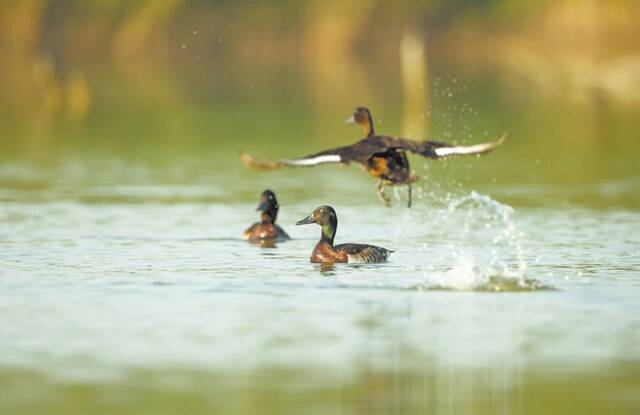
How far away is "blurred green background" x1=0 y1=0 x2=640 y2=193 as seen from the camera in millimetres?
35469

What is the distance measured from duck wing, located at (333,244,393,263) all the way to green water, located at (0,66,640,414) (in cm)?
13

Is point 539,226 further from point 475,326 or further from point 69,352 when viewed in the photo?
→ point 69,352

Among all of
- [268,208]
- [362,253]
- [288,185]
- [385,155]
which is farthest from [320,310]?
[288,185]

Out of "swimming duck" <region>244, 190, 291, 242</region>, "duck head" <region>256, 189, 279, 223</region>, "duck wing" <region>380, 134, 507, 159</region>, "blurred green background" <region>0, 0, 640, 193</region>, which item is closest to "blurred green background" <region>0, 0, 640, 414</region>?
"blurred green background" <region>0, 0, 640, 193</region>

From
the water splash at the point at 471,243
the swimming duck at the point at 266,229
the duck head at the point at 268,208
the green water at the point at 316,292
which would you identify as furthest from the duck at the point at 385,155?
the duck head at the point at 268,208

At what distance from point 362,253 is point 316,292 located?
2.20m

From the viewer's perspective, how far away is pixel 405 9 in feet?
252

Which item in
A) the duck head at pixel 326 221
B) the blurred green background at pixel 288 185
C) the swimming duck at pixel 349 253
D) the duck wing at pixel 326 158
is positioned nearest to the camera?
the blurred green background at pixel 288 185

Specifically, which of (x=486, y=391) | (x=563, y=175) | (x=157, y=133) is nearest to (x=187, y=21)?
(x=157, y=133)

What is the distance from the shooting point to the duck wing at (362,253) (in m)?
17.6

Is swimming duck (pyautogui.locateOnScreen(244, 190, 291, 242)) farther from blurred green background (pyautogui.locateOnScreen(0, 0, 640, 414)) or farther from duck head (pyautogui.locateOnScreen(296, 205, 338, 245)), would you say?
duck head (pyautogui.locateOnScreen(296, 205, 338, 245))

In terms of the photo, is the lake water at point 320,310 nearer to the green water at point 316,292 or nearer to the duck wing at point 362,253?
the green water at point 316,292

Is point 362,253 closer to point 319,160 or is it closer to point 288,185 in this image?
point 319,160

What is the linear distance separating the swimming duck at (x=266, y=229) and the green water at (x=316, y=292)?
0.22m
